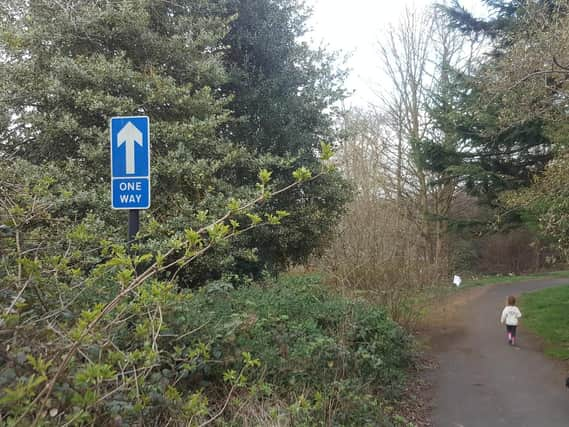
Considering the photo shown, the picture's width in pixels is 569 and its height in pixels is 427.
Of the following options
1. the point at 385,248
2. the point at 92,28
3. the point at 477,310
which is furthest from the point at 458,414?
the point at 477,310

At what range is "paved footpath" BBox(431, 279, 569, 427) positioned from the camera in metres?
6.16

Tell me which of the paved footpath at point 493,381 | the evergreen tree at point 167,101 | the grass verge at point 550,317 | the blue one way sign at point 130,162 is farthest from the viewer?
the grass verge at point 550,317

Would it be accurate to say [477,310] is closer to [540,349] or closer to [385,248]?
[540,349]

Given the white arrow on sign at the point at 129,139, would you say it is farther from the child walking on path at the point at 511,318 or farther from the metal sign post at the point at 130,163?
the child walking on path at the point at 511,318

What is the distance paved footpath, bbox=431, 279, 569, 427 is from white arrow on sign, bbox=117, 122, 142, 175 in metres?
5.44

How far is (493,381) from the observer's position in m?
7.79

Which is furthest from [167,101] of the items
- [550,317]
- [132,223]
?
[550,317]

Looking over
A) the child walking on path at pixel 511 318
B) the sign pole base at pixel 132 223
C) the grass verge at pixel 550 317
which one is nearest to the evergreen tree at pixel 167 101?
the sign pole base at pixel 132 223

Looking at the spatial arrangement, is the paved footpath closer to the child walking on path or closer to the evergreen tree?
the child walking on path

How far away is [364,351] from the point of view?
5578 millimetres

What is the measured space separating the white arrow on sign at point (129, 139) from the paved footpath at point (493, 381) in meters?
5.44

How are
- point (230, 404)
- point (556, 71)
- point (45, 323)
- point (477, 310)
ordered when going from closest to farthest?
point (45, 323) < point (230, 404) < point (556, 71) < point (477, 310)

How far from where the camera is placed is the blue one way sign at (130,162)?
3701 millimetres

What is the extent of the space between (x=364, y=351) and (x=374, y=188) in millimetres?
6447
